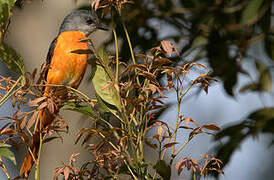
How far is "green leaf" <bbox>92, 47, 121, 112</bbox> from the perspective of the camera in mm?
838

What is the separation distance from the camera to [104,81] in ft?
3.04

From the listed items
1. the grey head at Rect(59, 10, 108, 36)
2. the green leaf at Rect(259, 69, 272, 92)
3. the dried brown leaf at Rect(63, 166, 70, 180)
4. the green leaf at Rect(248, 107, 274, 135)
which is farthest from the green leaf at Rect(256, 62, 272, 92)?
the dried brown leaf at Rect(63, 166, 70, 180)

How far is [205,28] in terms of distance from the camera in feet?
5.96

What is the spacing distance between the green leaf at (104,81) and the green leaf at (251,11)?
989 mm

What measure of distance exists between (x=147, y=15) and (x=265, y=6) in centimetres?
54

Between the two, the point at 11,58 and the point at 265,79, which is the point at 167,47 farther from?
the point at 265,79

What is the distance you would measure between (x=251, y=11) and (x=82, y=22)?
1.01 meters

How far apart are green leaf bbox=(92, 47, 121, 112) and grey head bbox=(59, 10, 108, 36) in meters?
1.33

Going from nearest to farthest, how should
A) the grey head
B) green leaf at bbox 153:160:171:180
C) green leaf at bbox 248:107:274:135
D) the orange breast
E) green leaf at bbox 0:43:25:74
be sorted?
green leaf at bbox 153:160:171:180, green leaf at bbox 0:43:25:74, green leaf at bbox 248:107:274:135, the orange breast, the grey head

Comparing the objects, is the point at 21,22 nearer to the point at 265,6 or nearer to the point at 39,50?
the point at 39,50

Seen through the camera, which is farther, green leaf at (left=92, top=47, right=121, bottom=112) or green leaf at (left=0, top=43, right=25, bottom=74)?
green leaf at (left=0, top=43, right=25, bottom=74)

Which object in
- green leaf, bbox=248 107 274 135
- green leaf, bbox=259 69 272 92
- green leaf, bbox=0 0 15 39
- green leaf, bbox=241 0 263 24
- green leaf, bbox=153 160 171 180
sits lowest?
green leaf, bbox=248 107 274 135

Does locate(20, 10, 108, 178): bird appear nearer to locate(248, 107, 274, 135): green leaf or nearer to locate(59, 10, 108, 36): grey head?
locate(59, 10, 108, 36): grey head

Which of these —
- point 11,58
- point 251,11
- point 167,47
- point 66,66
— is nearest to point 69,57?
point 66,66
